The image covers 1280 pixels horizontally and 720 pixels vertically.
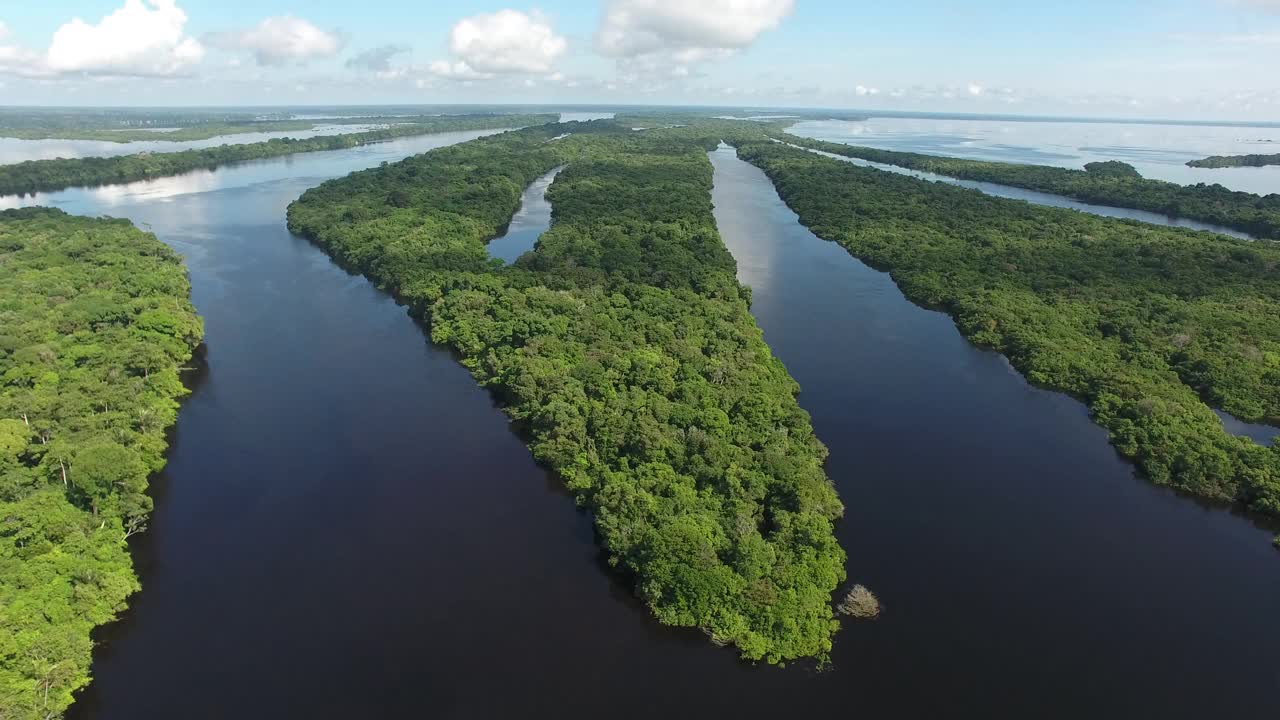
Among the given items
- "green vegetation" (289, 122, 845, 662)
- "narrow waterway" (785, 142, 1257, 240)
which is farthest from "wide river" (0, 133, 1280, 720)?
"narrow waterway" (785, 142, 1257, 240)

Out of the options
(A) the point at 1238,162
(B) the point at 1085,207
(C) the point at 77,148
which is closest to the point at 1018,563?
(B) the point at 1085,207

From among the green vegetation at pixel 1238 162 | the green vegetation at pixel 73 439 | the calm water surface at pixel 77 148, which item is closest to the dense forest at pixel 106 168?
the calm water surface at pixel 77 148

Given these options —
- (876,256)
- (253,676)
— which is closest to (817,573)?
(253,676)

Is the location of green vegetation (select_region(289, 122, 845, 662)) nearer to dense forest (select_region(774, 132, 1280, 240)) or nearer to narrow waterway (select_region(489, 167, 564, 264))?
narrow waterway (select_region(489, 167, 564, 264))

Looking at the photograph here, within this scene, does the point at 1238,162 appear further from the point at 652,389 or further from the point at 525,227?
the point at 652,389

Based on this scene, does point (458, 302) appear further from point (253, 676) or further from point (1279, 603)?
point (1279, 603)

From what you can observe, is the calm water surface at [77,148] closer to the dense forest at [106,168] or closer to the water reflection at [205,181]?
the dense forest at [106,168]
